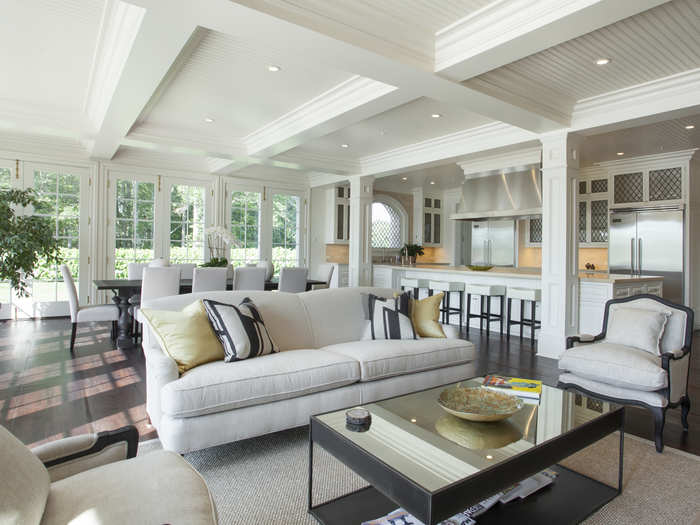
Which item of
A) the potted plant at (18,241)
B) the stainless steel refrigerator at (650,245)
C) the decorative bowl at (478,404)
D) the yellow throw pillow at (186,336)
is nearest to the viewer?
the decorative bowl at (478,404)

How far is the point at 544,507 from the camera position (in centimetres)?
195

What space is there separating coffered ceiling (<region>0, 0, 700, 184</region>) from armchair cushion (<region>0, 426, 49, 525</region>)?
249 centimetres

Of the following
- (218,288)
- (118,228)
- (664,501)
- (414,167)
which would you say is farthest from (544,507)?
(118,228)

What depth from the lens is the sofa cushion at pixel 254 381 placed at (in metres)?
2.26

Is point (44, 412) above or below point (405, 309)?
below

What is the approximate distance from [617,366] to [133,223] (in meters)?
7.51

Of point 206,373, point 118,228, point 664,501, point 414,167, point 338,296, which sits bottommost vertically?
point 664,501

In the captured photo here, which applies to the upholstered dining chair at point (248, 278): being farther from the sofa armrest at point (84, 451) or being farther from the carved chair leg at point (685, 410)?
the carved chair leg at point (685, 410)

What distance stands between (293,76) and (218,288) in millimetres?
2414

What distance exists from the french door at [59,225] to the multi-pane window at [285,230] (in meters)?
3.41

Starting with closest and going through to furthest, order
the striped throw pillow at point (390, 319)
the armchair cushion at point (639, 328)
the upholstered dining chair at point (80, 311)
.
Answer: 1. the armchair cushion at point (639, 328)
2. the striped throw pillow at point (390, 319)
3. the upholstered dining chair at point (80, 311)

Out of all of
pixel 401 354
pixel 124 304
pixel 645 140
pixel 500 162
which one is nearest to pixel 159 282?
pixel 124 304

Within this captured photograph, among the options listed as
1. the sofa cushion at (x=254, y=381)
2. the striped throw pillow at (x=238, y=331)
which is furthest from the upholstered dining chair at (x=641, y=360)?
the striped throw pillow at (x=238, y=331)

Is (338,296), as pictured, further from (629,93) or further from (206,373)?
(629,93)
